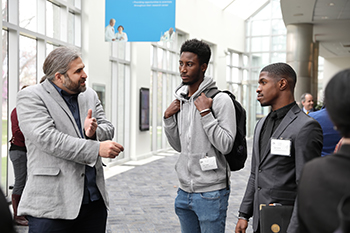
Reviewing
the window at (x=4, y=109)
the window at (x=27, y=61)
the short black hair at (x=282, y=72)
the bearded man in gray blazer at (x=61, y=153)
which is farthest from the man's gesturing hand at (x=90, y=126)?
the window at (x=27, y=61)

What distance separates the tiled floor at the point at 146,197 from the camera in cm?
548

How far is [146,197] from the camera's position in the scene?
7.34m

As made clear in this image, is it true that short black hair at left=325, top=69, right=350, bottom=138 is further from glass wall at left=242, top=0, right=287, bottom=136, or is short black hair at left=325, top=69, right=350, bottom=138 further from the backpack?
glass wall at left=242, top=0, right=287, bottom=136

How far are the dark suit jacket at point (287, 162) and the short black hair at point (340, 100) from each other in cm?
104

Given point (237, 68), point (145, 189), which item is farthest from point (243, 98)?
Result: point (145, 189)

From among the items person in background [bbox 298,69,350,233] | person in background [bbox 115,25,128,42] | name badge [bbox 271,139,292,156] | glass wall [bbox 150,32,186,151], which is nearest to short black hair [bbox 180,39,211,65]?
name badge [bbox 271,139,292,156]

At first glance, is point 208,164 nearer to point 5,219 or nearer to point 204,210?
point 204,210

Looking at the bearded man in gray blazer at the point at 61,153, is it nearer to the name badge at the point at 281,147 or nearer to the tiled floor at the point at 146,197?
the name badge at the point at 281,147

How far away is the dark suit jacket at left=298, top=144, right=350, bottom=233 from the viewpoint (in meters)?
1.05

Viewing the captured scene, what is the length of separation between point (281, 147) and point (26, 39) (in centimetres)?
681

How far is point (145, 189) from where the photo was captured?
810cm

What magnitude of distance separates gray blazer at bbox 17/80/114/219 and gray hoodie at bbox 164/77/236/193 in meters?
0.61

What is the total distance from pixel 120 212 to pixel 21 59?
11.6ft

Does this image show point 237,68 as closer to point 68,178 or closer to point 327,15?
point 327,15
